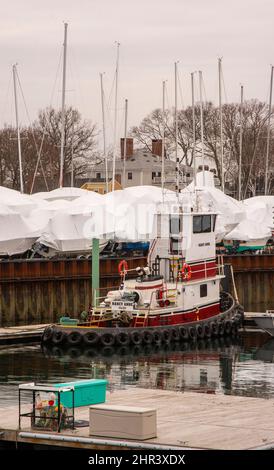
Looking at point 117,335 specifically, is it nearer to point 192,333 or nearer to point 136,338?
point 136,338

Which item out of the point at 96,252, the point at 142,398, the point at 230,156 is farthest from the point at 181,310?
the point at 230,156

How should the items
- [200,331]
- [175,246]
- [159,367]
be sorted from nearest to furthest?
1. [159,367]
2. [200,331]
3. [175,246]

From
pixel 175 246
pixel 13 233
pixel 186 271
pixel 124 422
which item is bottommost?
pixel 124 422

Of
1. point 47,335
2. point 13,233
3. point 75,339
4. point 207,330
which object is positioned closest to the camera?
point 75,339

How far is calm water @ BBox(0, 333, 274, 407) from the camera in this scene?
3828 cm

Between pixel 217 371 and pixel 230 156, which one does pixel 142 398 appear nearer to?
pixel 217 371

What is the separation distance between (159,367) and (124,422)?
60.6 ft

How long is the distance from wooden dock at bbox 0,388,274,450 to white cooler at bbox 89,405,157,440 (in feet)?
0.55

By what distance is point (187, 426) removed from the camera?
84.5 ft

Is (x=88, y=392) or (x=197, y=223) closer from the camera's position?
(x=88, y=392)

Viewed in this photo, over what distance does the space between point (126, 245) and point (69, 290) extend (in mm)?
12912

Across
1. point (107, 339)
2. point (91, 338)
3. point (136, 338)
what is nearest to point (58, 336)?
point (91, 338)

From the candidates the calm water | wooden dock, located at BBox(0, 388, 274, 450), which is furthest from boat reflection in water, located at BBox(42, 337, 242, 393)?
wooden dock, located at BBox(0, 388, 274, 450)

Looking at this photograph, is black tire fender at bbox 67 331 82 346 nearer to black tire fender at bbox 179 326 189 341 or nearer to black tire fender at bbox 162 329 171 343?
black tire fender at bbox 162 329 171 343
